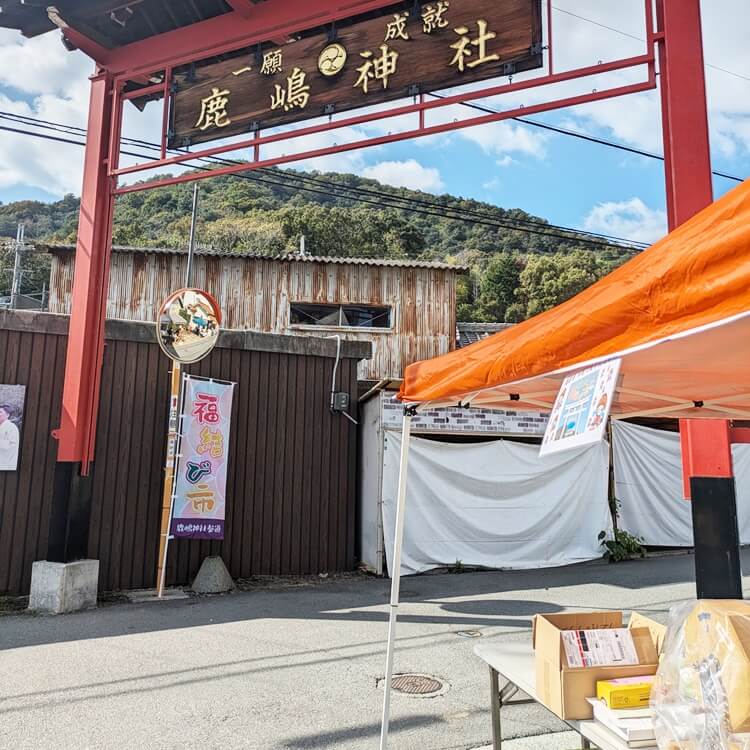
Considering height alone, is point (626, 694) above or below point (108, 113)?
below

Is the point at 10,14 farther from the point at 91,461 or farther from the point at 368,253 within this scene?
the point at 368,253

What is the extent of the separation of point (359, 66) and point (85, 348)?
4.28 meters

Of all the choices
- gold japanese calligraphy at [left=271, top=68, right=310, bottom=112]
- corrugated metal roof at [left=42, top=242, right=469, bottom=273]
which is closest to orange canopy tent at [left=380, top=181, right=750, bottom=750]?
gold japanese calligraphy at [left=271, top=68, right=310, bottom=112]

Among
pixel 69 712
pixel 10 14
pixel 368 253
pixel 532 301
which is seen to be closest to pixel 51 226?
pixel 368 253

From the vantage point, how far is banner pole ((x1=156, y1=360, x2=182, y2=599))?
7.90 metres

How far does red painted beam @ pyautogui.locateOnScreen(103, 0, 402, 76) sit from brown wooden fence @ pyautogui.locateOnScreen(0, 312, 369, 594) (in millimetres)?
3196

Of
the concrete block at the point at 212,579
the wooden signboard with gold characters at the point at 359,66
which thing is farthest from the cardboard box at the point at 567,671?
the concrete block at the point at 212,579

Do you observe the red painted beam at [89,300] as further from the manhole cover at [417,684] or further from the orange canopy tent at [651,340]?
the orange canopy tent at [651,340]

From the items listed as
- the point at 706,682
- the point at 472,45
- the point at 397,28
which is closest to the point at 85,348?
the point at 397,28

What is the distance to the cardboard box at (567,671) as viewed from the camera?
95.3 inches

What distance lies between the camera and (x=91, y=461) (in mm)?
7543

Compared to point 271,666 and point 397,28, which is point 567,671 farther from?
point 397,28

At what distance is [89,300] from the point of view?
755 centimetres

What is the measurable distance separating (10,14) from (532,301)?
30566 mm
